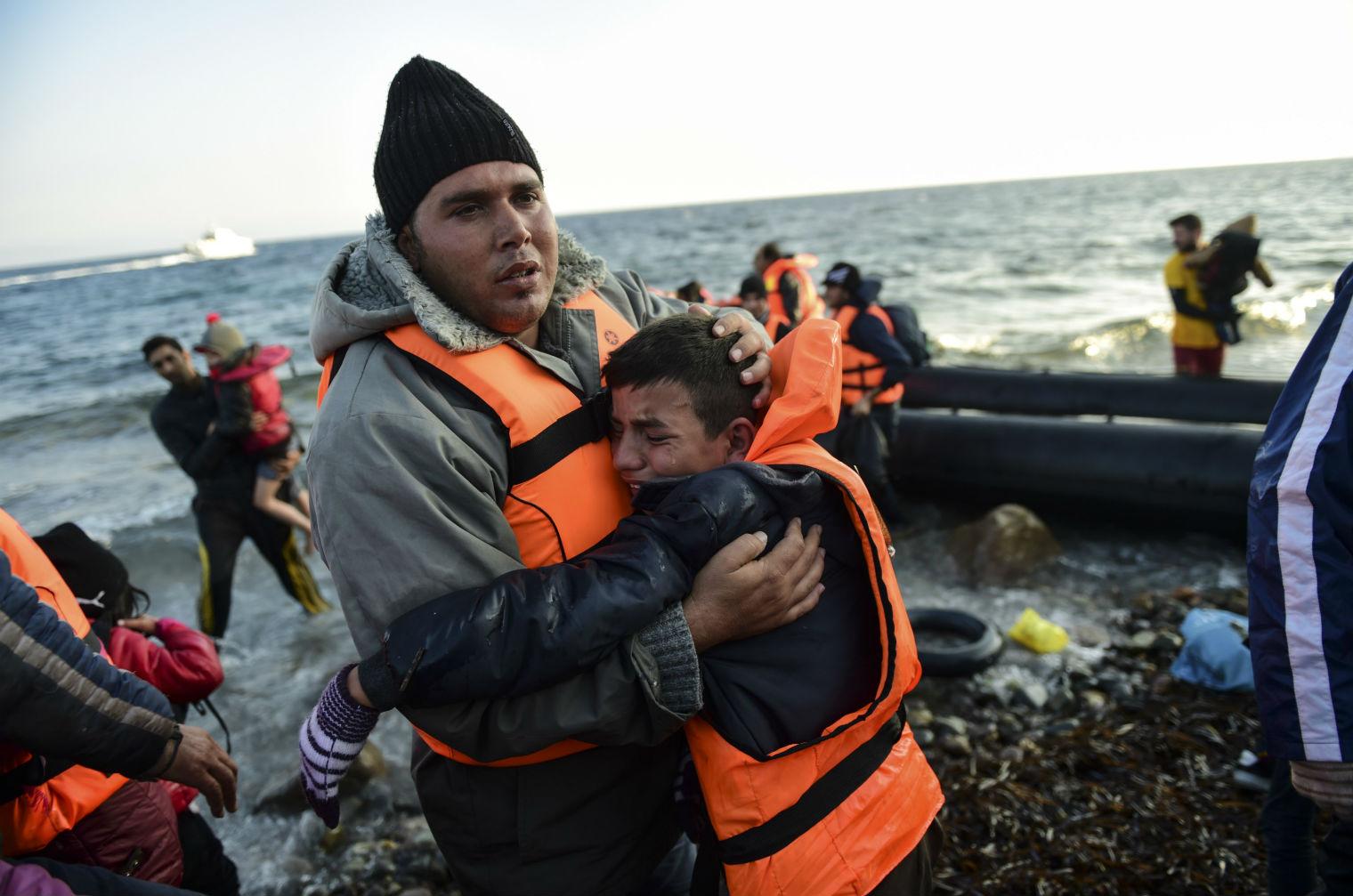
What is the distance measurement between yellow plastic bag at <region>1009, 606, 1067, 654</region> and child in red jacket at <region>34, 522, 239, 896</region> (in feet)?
14.5

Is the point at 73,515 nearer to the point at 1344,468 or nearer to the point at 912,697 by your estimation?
the point at 912,697

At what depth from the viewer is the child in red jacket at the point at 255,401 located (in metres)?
5.99

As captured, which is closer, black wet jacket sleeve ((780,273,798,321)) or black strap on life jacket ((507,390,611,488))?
black strap on life jacket ((507,390,611,488))

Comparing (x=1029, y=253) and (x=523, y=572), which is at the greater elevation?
(x=523, y=572)

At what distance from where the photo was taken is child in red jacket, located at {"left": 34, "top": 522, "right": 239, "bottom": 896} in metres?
2.73

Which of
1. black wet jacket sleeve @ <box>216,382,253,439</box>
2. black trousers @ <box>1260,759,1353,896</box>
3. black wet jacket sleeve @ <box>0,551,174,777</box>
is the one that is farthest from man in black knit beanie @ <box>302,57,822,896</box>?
black wet jacket sleeve @ <box>216,382,253,439</box>

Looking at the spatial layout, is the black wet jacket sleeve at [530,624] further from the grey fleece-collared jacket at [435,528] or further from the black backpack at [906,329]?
the black backpack at [906,329]

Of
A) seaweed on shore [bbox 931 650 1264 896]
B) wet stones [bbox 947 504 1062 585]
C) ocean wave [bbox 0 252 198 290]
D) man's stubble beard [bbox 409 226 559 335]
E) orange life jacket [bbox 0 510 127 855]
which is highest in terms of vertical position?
man's stubble beard [bbox 409 226 559 335]

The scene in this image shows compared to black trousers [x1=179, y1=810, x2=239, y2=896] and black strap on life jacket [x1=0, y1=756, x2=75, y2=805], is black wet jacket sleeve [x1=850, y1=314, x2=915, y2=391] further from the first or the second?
black strap on life jacket [x1=0, y1=756, x2=75, y2=805]

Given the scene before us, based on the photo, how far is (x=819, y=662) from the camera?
1.76m

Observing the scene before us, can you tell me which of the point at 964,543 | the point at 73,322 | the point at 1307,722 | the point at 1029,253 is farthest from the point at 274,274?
the point at 1307,722

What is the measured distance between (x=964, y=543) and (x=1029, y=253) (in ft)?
114

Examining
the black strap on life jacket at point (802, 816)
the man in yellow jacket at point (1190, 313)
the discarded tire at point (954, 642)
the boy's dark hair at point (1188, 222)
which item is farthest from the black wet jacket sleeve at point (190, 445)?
the boy's dark hair at point (1188, 222)

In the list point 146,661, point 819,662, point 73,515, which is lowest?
point 73,515
